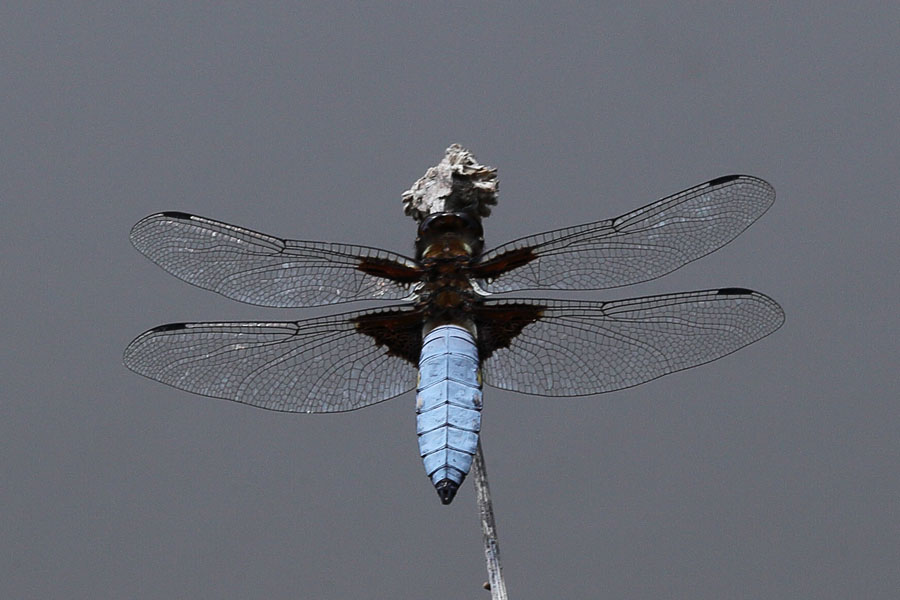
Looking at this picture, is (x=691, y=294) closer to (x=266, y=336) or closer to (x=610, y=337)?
(x=610, y=337)

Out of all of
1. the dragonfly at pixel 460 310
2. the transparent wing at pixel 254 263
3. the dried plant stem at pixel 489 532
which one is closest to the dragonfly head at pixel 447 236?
the dragonfly at pixel 460 310

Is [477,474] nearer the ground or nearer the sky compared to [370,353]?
nearer the ground

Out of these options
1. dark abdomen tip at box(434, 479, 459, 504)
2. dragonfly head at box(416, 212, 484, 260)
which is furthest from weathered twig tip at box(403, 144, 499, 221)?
dark abdomen tip at box(434, 479, 459, 504)

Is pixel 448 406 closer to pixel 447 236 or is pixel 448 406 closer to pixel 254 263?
pixel 447 236

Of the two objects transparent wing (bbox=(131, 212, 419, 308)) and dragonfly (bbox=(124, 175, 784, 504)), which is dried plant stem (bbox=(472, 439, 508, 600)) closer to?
dragonfly (bbox=(124, 175, 784, 504))

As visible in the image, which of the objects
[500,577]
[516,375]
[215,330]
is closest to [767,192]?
[516,375]

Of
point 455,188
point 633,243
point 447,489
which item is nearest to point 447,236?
point 455,188
